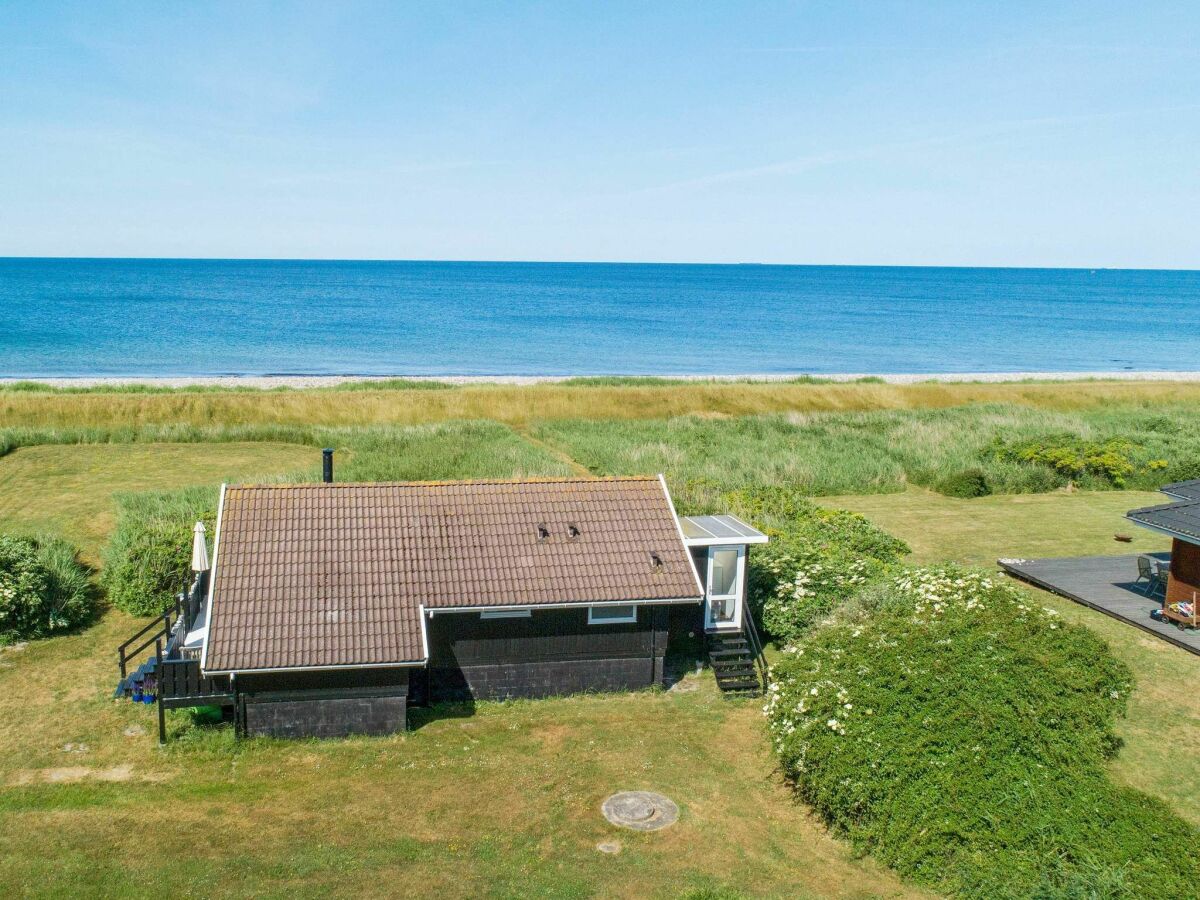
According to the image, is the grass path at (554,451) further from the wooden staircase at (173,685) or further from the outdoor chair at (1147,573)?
the wooden staircase at (173,685)

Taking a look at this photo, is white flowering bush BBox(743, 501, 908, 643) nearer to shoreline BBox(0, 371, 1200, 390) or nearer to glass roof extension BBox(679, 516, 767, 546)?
glass roof extension BBox(679, 516, 767, 546)

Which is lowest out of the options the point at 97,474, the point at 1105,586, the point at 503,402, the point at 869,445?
the point at 97,474

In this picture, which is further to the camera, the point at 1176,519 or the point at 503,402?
the point at 503,402

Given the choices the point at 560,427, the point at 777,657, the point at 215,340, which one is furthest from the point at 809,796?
the point at 215,340

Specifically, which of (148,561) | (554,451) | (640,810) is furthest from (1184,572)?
(554,451)

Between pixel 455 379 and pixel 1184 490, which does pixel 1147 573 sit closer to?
pixel 1184 490

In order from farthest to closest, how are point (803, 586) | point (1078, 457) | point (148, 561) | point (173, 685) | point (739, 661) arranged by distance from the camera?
point (1078, 457)
point (148, 561)
point (803, 586)
point (739, 661)
point (173, 685)

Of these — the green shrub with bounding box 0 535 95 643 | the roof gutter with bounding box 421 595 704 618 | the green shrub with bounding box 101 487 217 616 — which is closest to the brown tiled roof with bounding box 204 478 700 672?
the roof gutter with bounding box 421 595 704 618

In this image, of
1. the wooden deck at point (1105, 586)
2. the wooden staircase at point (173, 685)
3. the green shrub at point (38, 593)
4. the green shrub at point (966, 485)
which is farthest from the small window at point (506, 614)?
the green shrub at point (966, 485)
